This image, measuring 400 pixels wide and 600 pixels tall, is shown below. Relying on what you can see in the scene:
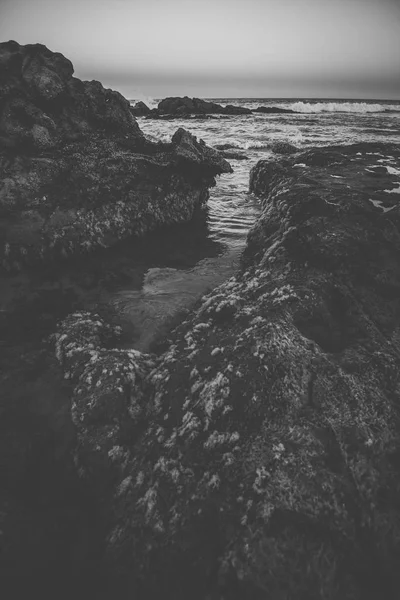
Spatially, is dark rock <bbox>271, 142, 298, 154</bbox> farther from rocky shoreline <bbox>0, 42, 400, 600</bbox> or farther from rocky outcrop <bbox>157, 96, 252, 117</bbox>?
rocky outcrop <bbox>157, 96, 252, 117</bbox>

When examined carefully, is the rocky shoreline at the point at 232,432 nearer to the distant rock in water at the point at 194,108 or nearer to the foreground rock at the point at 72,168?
the foreground rock at the point at 72,168

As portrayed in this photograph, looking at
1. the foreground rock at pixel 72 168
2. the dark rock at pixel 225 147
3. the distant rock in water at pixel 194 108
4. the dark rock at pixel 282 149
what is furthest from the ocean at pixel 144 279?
the distant rock in water at pixel 194 108

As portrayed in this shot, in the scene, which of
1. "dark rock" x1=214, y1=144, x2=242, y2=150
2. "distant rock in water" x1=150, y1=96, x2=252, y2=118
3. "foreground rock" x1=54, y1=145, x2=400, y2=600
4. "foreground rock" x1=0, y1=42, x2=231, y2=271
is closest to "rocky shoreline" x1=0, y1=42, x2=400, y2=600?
"foreground rock" x1=54, y1=145, x2=400, y2=600

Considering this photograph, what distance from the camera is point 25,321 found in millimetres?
4438

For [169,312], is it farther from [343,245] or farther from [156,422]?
[343,245]

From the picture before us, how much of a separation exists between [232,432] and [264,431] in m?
0.27

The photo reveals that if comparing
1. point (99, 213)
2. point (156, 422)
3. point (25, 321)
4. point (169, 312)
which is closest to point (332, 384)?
point (156, 422)

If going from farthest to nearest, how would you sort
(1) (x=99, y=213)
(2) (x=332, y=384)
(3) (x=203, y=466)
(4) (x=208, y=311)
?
(1) (x=99, y=213), (4) (x=208, y=311), (2) (x=332, y=384), (3) (x=203, y=466)

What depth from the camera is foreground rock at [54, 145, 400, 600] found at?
2.10 metres

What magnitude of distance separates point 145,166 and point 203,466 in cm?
630

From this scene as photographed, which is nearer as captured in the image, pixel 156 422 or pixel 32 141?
pixel 156 422

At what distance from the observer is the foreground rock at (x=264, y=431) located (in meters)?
2.10

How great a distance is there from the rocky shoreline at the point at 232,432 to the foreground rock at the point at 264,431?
0.01 meters

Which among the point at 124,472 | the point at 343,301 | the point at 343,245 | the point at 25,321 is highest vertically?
the point at 343,245
